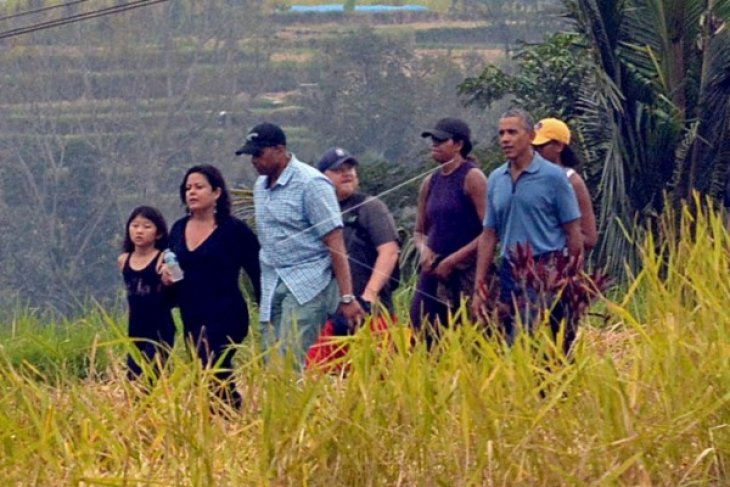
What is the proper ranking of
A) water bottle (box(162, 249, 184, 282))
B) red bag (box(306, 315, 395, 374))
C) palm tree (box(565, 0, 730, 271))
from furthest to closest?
palm tree (box(565, 0, 730, 271)) < water bottle (box(162, 249, 184, 282)) < red bag (box(306, 315, 395, 374))

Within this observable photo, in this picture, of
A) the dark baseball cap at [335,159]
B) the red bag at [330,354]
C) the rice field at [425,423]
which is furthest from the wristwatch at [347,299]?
the rice field at [425,423]

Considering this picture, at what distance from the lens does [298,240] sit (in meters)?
6.34

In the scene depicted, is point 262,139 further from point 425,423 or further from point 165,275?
point 425,423

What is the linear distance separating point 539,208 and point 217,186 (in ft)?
4.06

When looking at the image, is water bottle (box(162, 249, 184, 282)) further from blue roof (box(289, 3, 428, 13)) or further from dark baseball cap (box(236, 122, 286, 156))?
blue roof (box(289, 3, 428, 13))

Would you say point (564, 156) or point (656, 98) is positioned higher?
point (564, 156)

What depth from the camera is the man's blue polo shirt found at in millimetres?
6117

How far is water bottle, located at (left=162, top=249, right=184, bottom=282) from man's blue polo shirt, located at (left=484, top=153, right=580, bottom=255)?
1.22 metres

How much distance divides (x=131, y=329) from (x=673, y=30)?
518cm

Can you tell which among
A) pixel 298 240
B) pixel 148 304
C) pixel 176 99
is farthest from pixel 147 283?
pixel 176 99

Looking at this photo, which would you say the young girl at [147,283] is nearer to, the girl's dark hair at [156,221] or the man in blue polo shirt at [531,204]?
the girl's dark hair at [156,221]

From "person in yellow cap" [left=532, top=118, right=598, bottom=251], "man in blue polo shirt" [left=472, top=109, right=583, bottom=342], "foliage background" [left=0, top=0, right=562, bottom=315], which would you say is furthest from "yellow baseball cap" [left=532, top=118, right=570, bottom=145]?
"foliage background" [left=0, top=0, right=562, bottom=315]

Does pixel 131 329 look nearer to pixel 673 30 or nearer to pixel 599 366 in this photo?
pixel 599 366

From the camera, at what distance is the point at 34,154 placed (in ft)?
105
